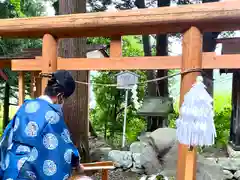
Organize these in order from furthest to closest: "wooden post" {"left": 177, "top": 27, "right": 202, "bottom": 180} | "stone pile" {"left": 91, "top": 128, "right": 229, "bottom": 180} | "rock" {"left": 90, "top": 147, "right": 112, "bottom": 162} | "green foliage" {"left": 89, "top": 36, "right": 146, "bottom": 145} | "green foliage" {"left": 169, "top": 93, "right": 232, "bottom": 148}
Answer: "green foliage" {"left": 89, "top": 36, "right": 146, "bottom": 145}, "green foliage" {"left": 169, "top": 93, "right": 232, "bottom": 148}, "rock" {"left": 90, "top": 147, "right": 112, "bottom": 162}, "stone pile" {"left": 91, "top": 128, "right": 229, "bottom": 180}, "wooden post" {"left": 177, "top": 27, "right": 202, "bottom": 180}

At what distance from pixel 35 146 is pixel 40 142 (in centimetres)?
4

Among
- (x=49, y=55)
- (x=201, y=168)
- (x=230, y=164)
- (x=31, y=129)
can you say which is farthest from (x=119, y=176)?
(x=31, y=129)

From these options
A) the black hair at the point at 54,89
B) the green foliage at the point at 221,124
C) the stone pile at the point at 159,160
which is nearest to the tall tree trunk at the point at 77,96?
the stone pile at the point at 159,160

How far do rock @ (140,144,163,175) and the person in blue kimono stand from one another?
3.90 meters

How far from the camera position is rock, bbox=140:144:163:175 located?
584 centimetres

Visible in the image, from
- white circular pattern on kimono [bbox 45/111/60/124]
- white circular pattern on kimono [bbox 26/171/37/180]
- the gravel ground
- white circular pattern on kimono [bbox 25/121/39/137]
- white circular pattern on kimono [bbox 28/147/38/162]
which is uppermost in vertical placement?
white circular pattern on kimono [bbox 45/111/60/124]

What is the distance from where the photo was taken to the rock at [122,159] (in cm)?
632

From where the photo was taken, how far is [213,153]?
7004 mm

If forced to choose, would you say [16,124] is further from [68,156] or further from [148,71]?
[148,71]

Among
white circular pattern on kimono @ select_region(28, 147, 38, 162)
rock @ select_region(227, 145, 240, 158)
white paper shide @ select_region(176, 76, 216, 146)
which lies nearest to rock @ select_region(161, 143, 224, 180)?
rock @ select_region(227, 145, 240, 158)

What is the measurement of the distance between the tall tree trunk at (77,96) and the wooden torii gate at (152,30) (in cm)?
252

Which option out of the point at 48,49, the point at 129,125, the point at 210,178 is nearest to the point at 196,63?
the point at 48,49

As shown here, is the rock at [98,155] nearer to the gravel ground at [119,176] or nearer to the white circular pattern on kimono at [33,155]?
the gravel ground at [119,176]

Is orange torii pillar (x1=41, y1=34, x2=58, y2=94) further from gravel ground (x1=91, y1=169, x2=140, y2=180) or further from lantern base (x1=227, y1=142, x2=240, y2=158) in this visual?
lantern base (x1=227, y1=142, x2=240, y2=158)
